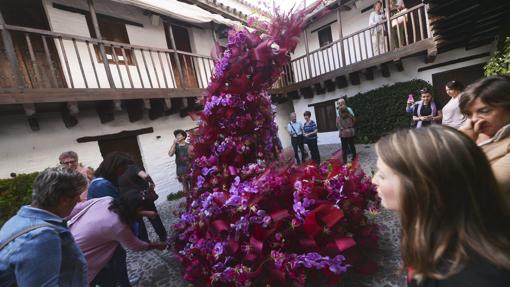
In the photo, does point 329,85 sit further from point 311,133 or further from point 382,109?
point 311,133

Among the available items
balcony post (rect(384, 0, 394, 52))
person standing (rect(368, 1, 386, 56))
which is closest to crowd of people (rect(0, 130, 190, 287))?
balcony post (rect(384, 0, 394, 52))

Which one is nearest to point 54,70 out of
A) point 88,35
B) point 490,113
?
point 88,35

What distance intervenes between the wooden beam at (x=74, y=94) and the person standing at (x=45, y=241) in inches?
90.3

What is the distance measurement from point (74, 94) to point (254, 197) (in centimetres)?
449

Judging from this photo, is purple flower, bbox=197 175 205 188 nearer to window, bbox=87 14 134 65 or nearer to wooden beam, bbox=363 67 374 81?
window, bbox=87 14 134 65

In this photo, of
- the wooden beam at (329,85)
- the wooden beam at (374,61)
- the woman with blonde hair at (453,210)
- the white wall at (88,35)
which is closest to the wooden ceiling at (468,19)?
the wooden beam at (374,61)

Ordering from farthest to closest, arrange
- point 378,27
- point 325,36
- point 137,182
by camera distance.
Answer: point 325,36 → point 378,27 → point 137,182

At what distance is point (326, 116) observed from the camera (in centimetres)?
1100

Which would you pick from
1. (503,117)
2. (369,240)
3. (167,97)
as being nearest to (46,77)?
(167,97)

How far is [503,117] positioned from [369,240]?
171cm

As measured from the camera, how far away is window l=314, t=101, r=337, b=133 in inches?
422

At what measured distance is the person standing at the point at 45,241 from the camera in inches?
45.2

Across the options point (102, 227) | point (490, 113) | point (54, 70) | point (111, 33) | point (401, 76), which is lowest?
point (102, 227)

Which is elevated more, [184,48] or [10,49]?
[184,48]
